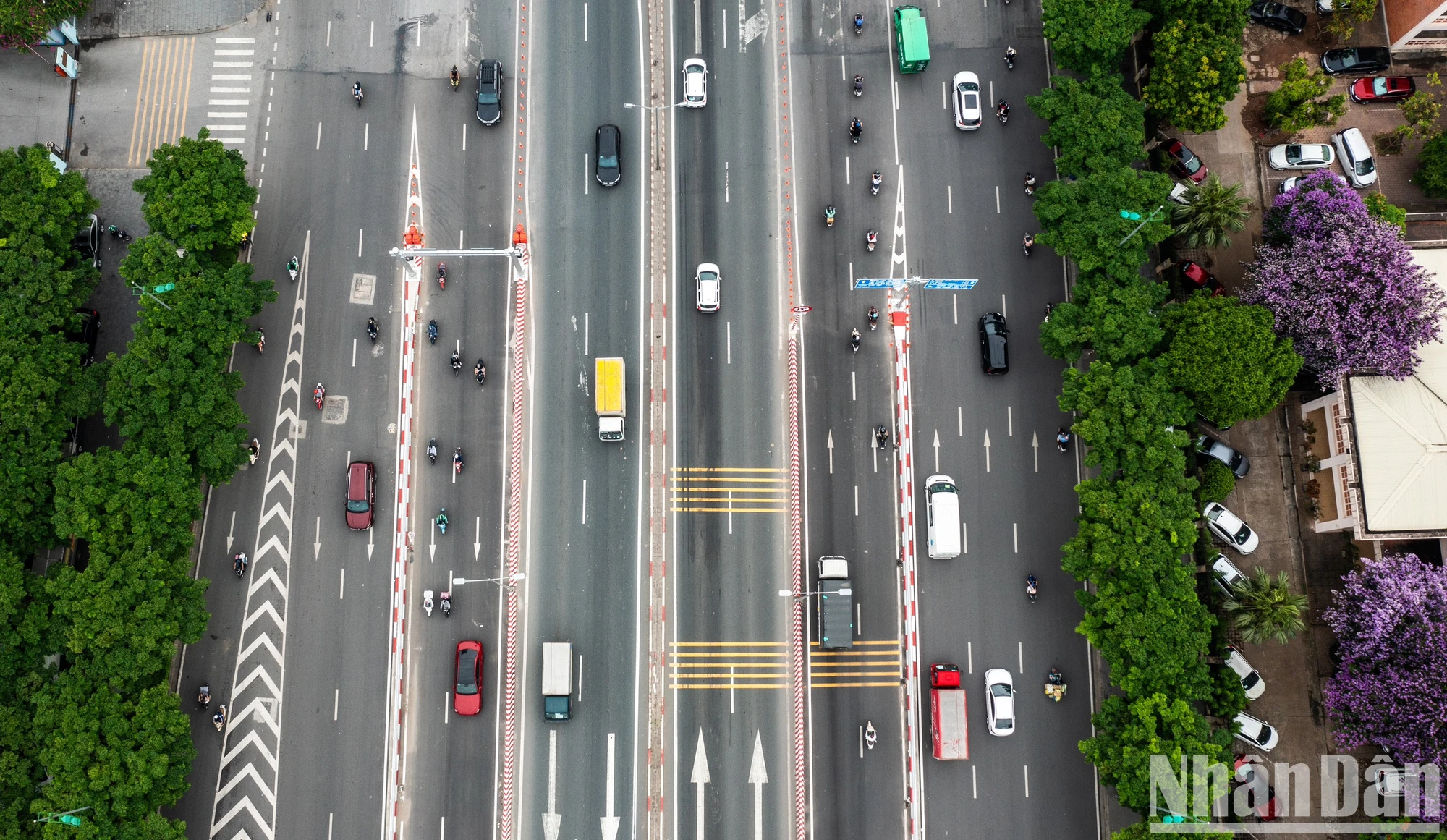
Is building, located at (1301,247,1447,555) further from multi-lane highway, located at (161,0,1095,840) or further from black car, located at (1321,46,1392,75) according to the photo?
multi-lane highway, located at (161,0,1095,840)

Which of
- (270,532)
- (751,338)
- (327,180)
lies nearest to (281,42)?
(327,180)

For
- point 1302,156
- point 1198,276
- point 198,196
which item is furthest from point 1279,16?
point 198,196

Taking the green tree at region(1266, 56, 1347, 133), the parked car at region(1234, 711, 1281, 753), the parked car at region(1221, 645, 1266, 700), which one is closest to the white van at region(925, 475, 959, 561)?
the parked car at region(1221, 645, 1266, 700)

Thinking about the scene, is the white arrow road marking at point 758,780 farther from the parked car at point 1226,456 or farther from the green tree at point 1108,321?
the parked car at point 1226,456

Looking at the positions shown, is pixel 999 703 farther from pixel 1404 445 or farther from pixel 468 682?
pixel 468 682

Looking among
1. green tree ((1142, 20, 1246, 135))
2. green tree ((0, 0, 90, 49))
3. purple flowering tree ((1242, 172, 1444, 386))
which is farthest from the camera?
green tree ((0, 0, 90, 49))

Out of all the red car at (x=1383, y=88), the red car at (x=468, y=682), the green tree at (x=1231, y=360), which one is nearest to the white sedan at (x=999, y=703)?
the green tree at (x=1231, y=360)

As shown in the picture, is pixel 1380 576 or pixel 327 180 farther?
pixel 327 180

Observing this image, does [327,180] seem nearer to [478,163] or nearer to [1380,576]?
[478,163]
